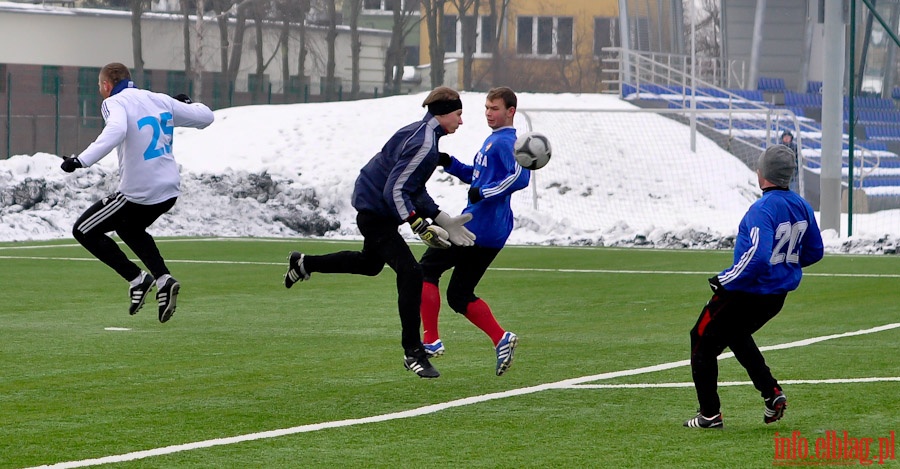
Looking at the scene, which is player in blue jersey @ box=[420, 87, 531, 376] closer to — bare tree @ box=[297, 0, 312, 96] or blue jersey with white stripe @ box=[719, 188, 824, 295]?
blue jersey with white stripe @ box=[719, 188, 824, 295]

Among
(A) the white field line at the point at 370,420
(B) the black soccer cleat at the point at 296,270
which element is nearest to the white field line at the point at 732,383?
(A) the white field line at the point at 370,420

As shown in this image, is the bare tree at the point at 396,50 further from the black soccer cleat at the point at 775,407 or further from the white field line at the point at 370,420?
the black soccer cleat at the point at 775,407

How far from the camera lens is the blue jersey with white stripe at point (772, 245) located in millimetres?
6926

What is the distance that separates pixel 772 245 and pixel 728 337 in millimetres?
539

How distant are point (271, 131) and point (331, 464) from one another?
2992 cm

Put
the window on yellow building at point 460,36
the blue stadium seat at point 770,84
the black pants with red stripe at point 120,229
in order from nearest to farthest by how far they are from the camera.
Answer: the black pants with red stripe at point 120,229 < the blue stadium seat at point 770,84 < the window on yellow building at point 460,36

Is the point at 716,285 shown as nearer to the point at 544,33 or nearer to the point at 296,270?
the point at 296,270

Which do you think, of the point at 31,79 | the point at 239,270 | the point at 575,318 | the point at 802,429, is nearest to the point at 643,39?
the point at 31,79

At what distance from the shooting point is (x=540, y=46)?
232ft

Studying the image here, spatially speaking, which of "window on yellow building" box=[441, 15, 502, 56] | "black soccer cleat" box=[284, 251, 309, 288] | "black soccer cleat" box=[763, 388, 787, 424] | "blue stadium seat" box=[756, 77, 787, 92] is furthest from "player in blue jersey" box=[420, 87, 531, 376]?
"window on yellow building" box=[441, 15, 502, 56]

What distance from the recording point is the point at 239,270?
1809 centimetres

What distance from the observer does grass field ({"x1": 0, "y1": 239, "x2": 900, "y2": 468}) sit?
6.63 m

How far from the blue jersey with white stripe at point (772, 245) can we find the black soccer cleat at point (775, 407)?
508 millimetres

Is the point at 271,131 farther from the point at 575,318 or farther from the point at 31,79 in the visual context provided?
the point at 575,318
